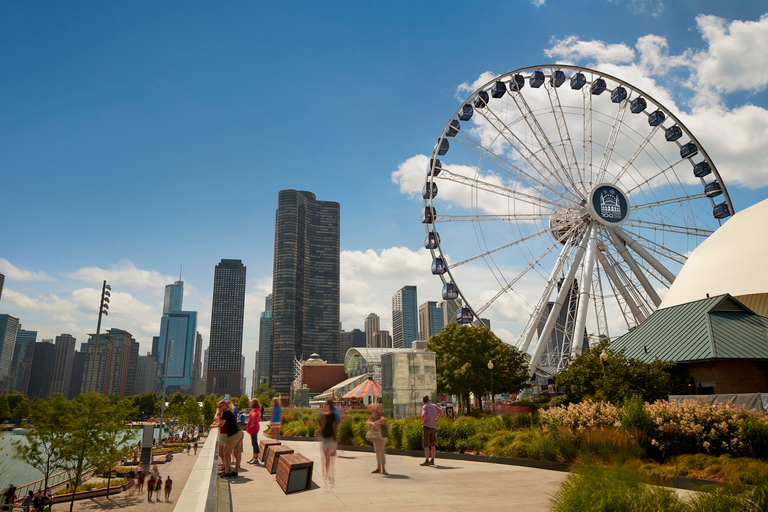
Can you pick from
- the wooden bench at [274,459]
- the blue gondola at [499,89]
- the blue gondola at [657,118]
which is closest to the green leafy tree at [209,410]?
the blue gondola at [499,89]

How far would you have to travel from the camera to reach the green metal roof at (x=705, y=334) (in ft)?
76.7

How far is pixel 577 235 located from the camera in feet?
123

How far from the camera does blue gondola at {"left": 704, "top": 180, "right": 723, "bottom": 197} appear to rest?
4047 cm

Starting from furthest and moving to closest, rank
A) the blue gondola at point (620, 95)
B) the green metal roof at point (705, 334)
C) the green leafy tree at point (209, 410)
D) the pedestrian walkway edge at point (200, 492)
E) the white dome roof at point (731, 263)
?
the green leafy tree at point (209, 410)
the blue gondola at point (620, 95)
the white dome roof at point (731, 263)
the green metal roof at point (705, 334)
the pedestrian walkway edge at point (200, 492)

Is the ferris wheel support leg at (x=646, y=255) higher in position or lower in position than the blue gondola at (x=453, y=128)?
lower

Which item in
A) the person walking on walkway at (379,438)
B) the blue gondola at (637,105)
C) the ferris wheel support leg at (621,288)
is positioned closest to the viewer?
the person walking on walkway at (379,438)

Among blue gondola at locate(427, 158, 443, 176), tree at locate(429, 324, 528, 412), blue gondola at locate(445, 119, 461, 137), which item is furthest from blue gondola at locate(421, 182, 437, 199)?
tree at locate(429, 324, 528, 412)

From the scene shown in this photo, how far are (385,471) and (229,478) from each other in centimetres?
337

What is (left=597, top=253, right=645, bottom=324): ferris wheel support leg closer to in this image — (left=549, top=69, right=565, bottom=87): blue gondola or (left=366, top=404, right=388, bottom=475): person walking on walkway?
(left=549, top=69, right=565, bottom=87): blue gondola

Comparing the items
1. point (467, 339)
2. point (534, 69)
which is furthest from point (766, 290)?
point (534, 69)

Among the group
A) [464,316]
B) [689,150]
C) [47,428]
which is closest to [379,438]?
[464,316]

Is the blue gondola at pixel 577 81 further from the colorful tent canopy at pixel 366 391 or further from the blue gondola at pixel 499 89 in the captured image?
the colorful tent canopy at pixel 366 391

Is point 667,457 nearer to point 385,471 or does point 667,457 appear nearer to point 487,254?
point 385,471

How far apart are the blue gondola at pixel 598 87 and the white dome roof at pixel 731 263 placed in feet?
44.4
